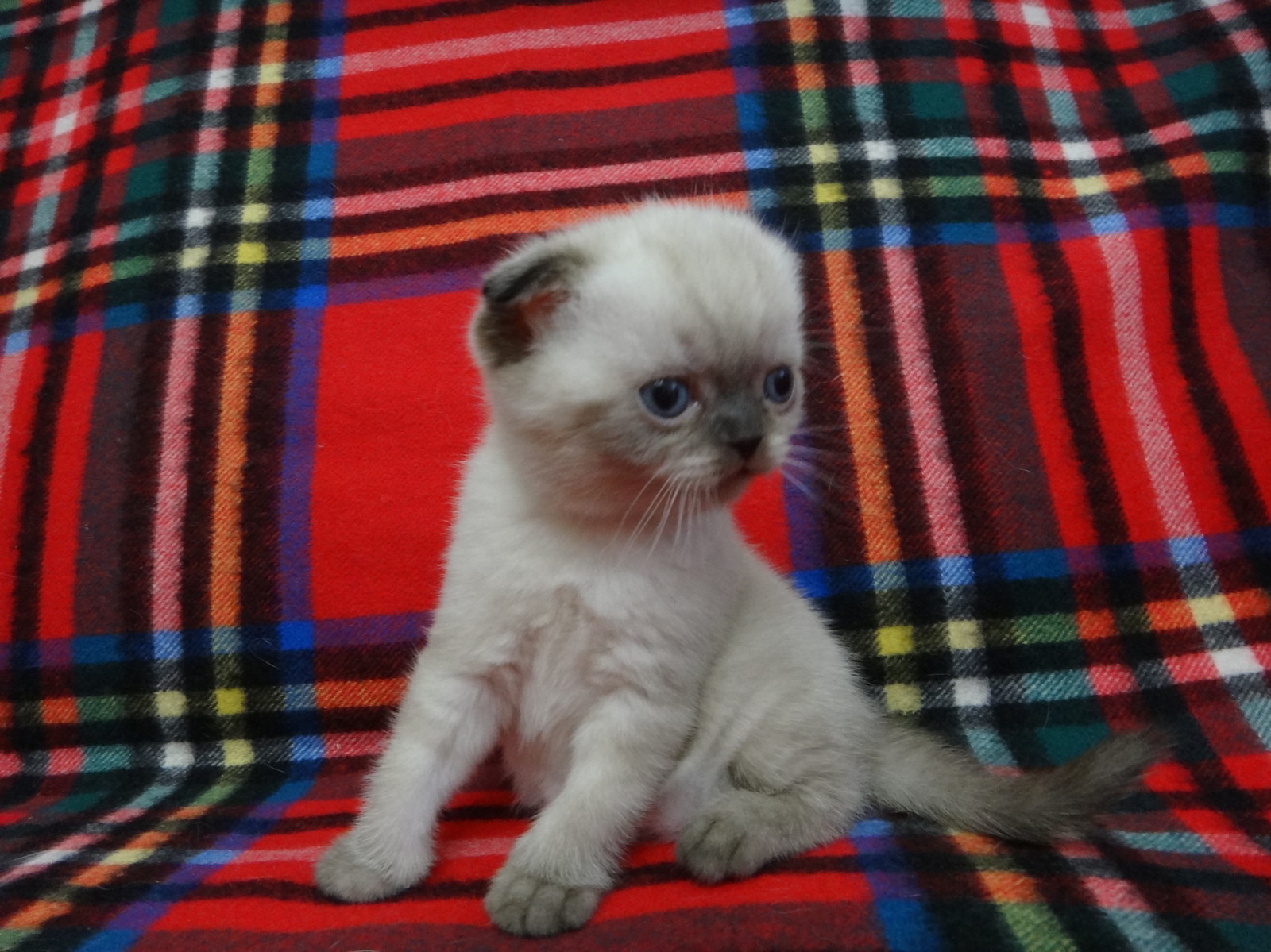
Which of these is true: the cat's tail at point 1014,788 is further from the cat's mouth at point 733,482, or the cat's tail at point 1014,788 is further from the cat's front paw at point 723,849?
the cat's mouth at point 733,482

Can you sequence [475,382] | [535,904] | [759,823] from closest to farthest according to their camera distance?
[535,904] < [759,823] < [475,382]

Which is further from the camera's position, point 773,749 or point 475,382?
point 475,382

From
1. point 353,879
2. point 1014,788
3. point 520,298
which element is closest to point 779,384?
point 520,298

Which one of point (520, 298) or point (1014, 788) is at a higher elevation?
point (520, 298)

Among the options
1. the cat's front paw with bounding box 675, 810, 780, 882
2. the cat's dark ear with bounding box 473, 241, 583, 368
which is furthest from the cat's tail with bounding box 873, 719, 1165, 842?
the cat's dark ear with bounding box 473, 241, 583, 368

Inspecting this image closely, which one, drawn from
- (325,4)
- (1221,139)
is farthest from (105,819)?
(1221,139)

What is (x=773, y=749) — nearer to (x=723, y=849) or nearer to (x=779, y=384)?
(x=723, y=849)

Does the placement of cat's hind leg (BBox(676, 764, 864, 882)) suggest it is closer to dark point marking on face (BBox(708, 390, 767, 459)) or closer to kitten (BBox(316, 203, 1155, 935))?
kitten (BBox(316, 203, 1155, 935))

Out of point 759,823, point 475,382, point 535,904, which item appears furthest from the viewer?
point 475,382
